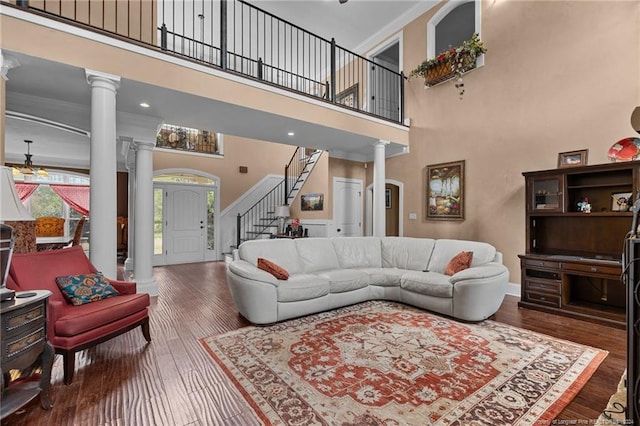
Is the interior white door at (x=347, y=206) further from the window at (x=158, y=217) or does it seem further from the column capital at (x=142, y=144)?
the window at (x=158, y=217)

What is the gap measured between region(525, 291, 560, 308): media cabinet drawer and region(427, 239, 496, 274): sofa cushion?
0.77 m

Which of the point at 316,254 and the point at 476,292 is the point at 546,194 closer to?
the point at 476,292

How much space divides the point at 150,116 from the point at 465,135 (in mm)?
5343

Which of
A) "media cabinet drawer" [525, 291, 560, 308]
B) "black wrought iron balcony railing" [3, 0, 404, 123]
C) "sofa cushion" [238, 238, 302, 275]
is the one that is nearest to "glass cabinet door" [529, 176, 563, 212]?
"media cabinet drawer" [525, 291, 560, 308]

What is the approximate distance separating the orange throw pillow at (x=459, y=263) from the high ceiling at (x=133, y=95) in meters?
2.93

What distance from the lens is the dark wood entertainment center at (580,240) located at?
11.9 feet

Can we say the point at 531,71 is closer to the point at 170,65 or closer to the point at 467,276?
the point at 467,276

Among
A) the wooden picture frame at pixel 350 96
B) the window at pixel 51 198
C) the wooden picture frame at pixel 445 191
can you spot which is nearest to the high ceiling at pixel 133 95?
the window at pixel 51 198

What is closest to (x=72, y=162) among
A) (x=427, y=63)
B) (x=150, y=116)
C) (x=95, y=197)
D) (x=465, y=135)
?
(x=150, y=116)

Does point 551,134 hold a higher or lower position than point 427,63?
lower

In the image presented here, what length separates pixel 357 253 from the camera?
16.4 feet

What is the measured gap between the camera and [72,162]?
8.58 m

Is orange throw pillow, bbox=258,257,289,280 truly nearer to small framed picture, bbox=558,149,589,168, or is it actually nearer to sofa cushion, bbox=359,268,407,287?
sofa cushion, bbox=359,268,407,287

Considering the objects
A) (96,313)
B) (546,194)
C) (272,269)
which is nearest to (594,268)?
(546,194)
